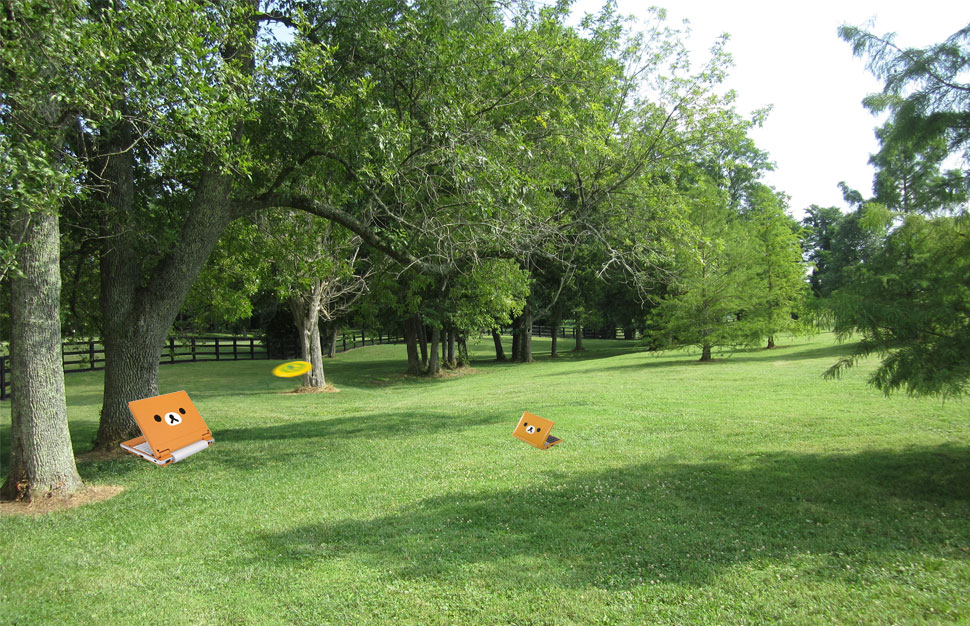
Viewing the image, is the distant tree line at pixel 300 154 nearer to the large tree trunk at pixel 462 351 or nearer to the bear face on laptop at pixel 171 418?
the bear face on laptop at pixel 171 418

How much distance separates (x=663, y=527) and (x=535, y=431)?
3.69 m

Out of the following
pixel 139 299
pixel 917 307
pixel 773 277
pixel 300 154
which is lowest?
pixel 917 307

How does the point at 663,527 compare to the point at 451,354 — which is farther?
the point at 451,354

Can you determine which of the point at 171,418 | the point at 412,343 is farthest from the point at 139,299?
the point at 412,343

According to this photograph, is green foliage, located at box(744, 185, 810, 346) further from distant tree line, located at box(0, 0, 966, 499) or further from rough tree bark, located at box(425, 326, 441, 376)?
rough tree bark, located at box(425, 326, 441, 376)

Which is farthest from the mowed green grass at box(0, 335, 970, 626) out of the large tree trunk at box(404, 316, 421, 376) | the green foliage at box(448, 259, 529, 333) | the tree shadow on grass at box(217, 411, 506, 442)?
the large tree trunk at box(404, 316, 421, 376)

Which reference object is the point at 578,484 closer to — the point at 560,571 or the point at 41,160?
the point at 560,571

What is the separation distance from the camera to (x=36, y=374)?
22.7ft

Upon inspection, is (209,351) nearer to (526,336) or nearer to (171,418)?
(526,336)

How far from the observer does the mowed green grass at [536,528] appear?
4230mm

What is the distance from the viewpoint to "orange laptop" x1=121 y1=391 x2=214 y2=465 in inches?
291

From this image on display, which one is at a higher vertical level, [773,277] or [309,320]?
[773,277]

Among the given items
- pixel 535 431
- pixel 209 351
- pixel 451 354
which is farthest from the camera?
pixel 209 351

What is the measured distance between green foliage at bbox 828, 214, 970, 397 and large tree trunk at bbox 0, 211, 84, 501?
29.2ft
